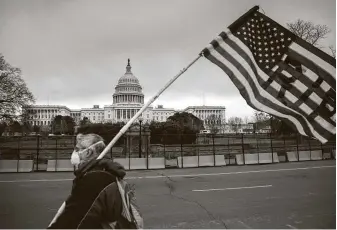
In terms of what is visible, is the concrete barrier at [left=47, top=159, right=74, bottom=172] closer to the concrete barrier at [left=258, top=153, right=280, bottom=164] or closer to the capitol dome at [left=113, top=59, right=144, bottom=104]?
the concrete barrier at [left=258, top=153, right=280, bottom=164]

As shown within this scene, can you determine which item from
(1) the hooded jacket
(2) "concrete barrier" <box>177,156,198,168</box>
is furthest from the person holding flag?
(2) "concrete barrier" <box>177,156,198,168</box>

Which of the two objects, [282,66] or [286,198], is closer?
[282,66]

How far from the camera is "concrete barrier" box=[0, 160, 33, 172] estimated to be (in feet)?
45.8

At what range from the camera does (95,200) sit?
2.21m

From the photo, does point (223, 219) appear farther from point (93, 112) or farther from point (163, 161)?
point (93, 112)

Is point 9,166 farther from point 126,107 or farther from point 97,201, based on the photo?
point 126,107

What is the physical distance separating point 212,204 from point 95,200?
4856mm

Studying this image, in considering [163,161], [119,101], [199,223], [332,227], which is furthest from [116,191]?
[119,101]

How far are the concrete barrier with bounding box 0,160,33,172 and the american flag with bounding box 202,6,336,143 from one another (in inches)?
543

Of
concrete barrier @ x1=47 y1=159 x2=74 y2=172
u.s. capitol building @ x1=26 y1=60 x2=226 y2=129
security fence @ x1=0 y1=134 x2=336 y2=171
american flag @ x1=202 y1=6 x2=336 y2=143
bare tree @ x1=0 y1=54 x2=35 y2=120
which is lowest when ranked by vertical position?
concrete barrier @ x1=47 y1=159 x2=74 y2=172

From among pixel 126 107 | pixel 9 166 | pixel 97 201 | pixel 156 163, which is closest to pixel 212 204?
pixel 97 201

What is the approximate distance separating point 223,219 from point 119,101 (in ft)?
355

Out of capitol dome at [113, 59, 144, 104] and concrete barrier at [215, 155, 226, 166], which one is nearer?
concrete barrier at [215, 155, 226, 166]

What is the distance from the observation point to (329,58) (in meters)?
3.31
